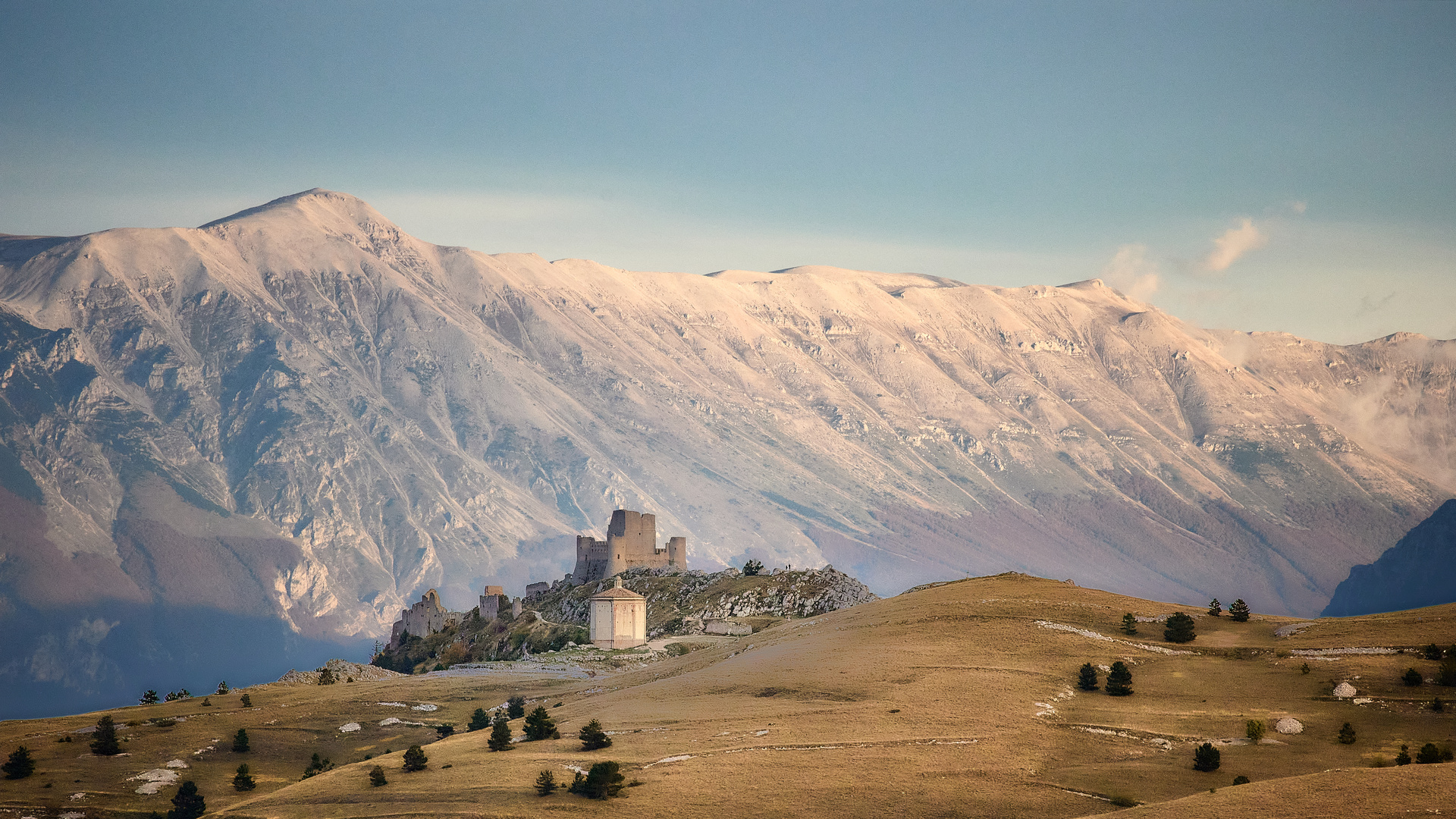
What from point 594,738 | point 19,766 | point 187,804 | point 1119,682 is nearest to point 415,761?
point 594,738

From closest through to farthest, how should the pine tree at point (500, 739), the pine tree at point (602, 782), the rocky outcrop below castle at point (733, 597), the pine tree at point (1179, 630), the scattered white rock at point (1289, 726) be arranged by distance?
the pine tree at point (602, 782) → the scattered white rock at point (1289, 726) → the pine tree at point (500, 739) → the pine tree at point (1179, 630) → the rocky outcrop below castle at point (733, 597)

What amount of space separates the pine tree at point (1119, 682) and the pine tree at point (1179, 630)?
9664mm

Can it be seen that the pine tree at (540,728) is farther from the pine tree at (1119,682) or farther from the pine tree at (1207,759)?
the pine tree at (1207,759)

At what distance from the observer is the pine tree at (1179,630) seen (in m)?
79.9

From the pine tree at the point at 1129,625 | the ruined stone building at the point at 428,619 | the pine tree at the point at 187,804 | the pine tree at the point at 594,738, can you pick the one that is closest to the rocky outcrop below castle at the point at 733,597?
the ruined stone building at the point at 428,619

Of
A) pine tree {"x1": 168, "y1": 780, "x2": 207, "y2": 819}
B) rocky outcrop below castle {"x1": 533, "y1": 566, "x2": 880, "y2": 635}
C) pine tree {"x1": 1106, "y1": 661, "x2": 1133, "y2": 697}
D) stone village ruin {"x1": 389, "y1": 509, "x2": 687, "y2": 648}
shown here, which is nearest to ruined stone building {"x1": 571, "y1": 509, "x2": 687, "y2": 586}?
stone village ruin {"x1": 389, "y1": 509, "x2": 687, "y2": 648}

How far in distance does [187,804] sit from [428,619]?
117 m

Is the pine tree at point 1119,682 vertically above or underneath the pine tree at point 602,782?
above

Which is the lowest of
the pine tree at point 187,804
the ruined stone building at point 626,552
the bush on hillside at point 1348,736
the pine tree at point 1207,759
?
the pine tree at point 187,804

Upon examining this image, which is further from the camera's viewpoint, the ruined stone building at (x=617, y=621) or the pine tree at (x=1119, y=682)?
the ruined stone building at (x=617, y=621)

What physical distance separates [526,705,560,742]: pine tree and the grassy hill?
1325mm

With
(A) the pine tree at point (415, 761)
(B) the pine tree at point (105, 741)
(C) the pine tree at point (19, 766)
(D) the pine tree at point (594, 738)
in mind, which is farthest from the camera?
(B) the pine tree at point (105, 741)

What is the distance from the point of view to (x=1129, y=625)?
82.3m

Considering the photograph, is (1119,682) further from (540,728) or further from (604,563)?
(604,563)
